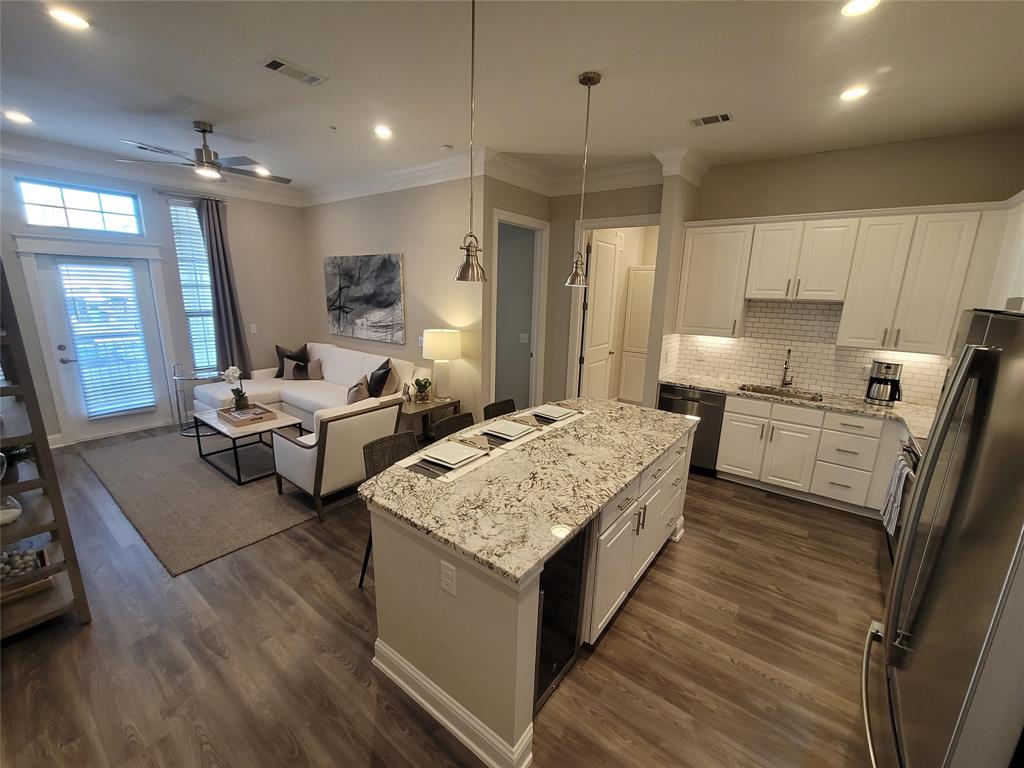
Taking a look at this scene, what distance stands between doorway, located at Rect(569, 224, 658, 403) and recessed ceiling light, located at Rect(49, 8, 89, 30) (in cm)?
377

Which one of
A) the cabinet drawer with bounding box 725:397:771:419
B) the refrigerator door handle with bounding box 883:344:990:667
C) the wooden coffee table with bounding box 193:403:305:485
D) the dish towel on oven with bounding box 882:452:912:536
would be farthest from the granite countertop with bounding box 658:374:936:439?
the wooden coffee table with bounding box 193:403:305:485

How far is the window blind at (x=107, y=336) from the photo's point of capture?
4293 mm

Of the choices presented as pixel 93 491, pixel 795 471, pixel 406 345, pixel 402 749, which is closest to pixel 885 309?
pixel 795 471

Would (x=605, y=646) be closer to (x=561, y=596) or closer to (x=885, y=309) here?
(x=561, y=596)

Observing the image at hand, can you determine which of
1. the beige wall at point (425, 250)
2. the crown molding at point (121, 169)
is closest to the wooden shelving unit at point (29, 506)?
the beige wall at point (425, 250)

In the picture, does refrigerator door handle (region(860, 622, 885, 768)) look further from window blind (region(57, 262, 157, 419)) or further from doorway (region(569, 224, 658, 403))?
window blind (region(57, 262, 157, 419))

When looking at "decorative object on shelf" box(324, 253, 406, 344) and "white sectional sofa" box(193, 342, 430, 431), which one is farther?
"decorative object on shelf" box(324, 253, 406, 344)

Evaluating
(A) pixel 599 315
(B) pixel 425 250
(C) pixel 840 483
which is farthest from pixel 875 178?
(B) pixel 425 250

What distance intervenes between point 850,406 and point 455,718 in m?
3.51

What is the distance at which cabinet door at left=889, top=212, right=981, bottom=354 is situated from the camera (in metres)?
2.89

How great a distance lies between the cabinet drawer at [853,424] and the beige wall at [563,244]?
2.36 meters

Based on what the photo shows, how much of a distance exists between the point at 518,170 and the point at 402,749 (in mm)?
4339

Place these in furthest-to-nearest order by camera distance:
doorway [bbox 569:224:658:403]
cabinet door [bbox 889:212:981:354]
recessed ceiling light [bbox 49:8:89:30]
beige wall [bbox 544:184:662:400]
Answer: doorway [bbox 569:224:658:403] → beige wall [bbox 544:184:662:400] → cabinet door [bbox 889:212:981:354] → recessed ceiling light [bbox 49:8:89:30]

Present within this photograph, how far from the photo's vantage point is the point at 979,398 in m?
1.21
